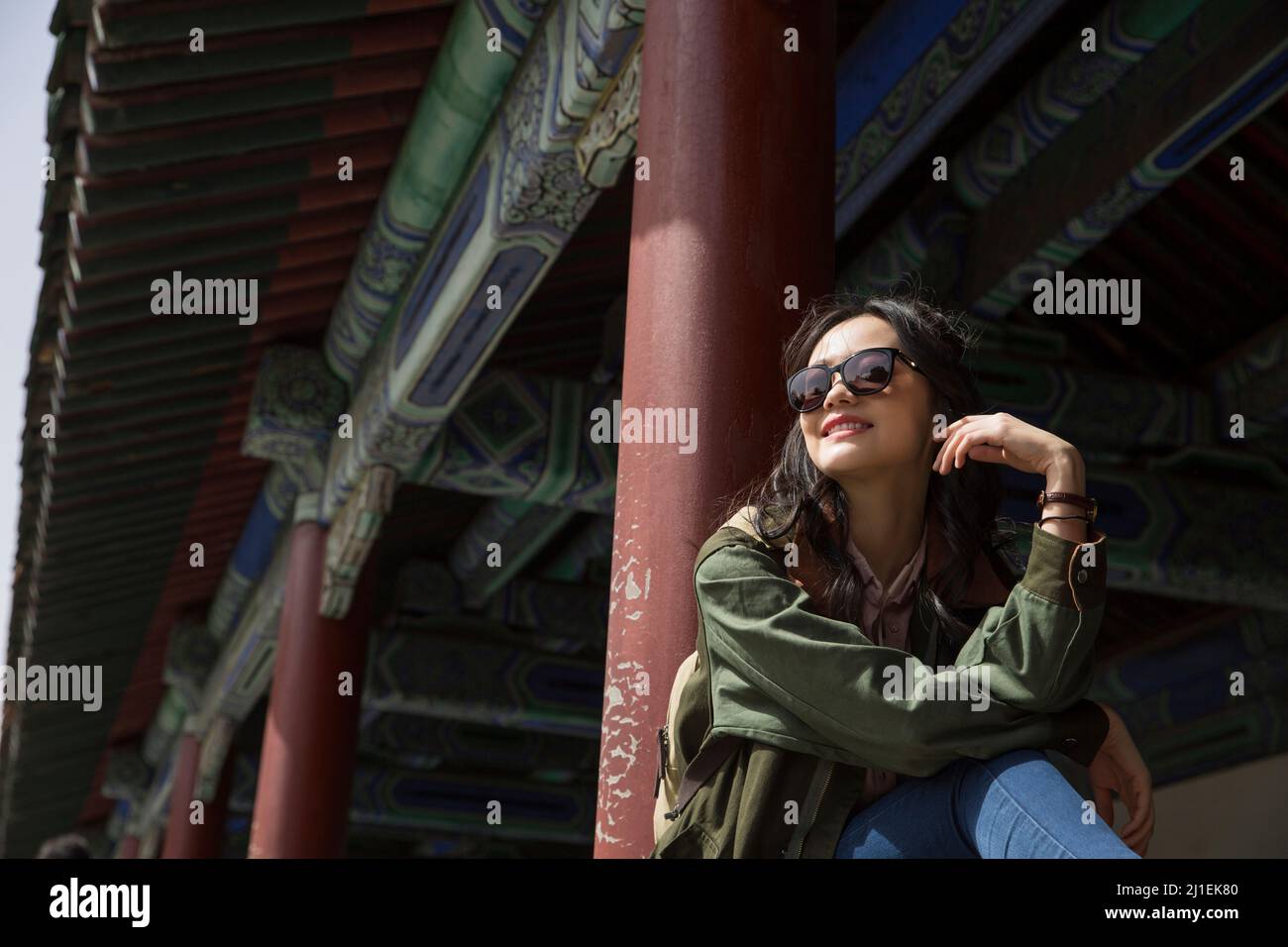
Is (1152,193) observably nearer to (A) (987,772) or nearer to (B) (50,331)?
(A) (987,772)

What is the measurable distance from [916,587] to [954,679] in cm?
24

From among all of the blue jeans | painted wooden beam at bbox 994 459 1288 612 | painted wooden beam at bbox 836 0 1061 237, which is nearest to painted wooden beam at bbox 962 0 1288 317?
painted wooden beam at bbox 836 0 1061 237

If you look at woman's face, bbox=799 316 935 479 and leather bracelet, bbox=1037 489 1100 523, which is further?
woman's face, bbox=799 316 935 479

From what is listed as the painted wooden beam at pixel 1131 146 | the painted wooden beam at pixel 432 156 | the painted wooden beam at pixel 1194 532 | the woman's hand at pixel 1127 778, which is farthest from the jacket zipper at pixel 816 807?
the painted wooden beam at pixel 1194 532

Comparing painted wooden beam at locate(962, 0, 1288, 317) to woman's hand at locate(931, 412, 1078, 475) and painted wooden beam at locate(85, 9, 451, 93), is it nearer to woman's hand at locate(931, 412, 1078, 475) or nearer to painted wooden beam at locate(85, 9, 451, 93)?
painted wooden beam at locate(85, 9, 451, 93)

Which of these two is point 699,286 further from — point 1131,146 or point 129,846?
point 129,846

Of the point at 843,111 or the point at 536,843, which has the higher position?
the point at 843,111

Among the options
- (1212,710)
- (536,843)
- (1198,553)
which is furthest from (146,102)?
(536,843)

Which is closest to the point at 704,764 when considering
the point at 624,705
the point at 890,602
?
the point at 890,602

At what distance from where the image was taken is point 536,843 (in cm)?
1295

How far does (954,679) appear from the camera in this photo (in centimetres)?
150

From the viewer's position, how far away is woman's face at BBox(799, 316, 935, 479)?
1.73 metres

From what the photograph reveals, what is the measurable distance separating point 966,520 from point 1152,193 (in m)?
2.59

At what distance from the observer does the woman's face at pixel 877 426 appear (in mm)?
1731
